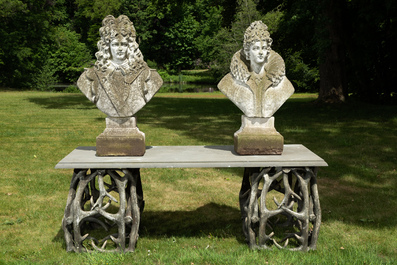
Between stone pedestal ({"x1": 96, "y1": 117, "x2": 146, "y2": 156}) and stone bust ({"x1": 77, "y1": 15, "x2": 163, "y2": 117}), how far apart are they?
108 millimetres

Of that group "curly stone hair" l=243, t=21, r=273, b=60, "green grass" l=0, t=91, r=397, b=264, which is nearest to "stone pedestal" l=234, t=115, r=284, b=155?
"curly stone hair" l=243, t=21, r=273, b=60

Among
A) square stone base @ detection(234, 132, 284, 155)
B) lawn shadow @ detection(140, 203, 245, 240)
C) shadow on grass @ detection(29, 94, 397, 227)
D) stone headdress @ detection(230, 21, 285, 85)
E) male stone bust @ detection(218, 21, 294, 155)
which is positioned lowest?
shadow on grass @ detection(29, 94, 397, 227)

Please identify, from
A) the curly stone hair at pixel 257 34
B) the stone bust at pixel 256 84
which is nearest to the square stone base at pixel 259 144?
the stone bust at pixel 256 84

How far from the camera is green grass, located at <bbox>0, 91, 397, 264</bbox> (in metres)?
4.24

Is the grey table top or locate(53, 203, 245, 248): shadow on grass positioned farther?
locate(53, 203, 245, 248): shadow on grass

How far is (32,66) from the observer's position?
1359 inches

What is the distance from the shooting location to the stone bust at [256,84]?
4387mm

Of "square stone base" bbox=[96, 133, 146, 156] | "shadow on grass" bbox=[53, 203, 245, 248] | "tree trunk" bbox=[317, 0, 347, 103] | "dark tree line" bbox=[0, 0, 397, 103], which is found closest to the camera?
"square stone base" bbox=[96, 133, 146, 156]

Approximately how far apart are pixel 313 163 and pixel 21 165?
20.5 feet

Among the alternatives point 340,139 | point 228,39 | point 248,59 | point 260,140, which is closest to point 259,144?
point 260,140

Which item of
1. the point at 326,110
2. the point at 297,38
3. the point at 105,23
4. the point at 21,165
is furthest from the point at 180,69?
the point at 105,23

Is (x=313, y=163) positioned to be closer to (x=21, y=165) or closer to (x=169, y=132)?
(x=21, y=165)

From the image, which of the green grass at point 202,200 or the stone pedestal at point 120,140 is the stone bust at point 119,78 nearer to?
the stone pedestal at point 120,140

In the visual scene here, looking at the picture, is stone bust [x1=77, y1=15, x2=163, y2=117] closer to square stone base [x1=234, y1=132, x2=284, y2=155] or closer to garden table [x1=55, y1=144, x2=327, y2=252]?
garden table [x1=55, y1=144, x2=327, y2=252]
